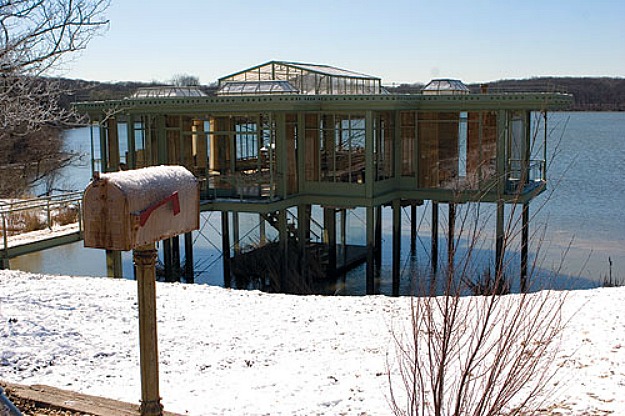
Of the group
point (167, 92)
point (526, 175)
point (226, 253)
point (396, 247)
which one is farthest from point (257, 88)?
point (526, 175)

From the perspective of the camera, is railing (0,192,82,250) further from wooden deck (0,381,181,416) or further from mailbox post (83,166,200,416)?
mailbox post (83,166,200,416)

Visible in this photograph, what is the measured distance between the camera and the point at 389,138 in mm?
20578

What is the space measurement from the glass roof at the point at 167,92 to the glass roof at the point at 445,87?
687 cm

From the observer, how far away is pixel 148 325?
15.1 feet

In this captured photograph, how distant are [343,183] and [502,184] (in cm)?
421

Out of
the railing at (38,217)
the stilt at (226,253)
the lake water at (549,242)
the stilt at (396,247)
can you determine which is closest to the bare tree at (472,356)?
the lake water at (549,242)

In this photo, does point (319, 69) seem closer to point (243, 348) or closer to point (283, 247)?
point (283, 247)

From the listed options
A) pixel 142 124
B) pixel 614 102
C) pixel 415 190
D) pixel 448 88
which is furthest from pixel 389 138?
pixel 614 102

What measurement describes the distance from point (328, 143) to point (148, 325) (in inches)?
626

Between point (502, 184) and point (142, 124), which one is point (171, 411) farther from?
point (142, 124)

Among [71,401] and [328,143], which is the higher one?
[328,143]

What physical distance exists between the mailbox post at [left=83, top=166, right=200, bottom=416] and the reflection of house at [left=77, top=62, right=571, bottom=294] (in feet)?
46.5

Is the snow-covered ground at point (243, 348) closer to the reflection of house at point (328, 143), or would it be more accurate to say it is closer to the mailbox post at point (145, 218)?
the mailbox post at point (145, 218)

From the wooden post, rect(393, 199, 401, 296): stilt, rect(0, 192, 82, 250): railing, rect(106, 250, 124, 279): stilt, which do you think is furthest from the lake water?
the wooden post
